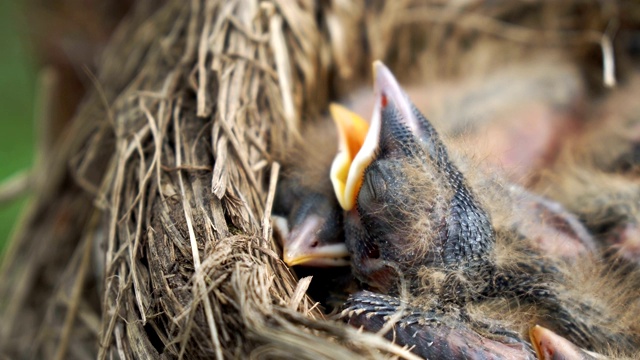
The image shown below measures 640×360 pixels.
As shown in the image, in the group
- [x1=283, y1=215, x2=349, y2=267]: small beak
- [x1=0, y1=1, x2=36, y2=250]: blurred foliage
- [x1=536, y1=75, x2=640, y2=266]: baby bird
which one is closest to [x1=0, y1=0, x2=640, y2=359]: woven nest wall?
[x1=283, y1=215, x2=349, y2=267]: small beak

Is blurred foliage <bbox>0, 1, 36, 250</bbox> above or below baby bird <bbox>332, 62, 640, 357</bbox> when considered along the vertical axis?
above

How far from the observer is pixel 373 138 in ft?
2.64

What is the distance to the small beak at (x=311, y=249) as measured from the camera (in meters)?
0.80

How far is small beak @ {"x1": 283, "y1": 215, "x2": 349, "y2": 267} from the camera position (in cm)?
80

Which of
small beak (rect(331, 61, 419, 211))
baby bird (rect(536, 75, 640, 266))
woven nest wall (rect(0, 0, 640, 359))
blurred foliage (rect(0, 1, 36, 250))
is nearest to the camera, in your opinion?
woven nest wall (rect(0, 0, 640, 359))

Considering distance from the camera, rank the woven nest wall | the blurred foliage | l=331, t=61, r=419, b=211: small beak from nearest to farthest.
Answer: the woven nest wall
l=331, t=61, r=419, b=211: small beak
the blurred foliage

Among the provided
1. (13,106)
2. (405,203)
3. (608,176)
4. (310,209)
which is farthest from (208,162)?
(13,106)

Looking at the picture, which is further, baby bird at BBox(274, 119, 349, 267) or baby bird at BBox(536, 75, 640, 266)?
baby bird at BBox(536, 75, 640, 266)

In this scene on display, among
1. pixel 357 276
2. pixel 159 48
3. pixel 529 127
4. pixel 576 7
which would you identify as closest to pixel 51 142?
pixel 159 48

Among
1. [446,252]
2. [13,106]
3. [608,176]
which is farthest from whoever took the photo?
[13,106]

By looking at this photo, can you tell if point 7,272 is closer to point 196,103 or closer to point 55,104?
point 55,104

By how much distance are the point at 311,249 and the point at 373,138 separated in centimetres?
17

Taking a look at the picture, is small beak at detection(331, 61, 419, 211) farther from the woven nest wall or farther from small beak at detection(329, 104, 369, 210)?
the woven nest wall

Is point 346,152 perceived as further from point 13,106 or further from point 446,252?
point 13,106
